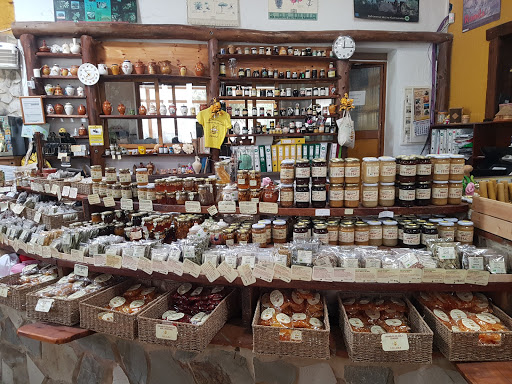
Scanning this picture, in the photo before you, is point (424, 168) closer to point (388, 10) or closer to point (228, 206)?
point (228, 206)

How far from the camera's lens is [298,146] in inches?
221

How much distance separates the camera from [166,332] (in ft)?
5.66

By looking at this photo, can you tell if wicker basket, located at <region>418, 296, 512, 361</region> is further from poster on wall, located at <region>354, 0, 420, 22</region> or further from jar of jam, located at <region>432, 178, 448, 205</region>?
poster on wall, located at <region>354, 0, 420, 22</region>

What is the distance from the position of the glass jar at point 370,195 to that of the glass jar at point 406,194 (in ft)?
0.48

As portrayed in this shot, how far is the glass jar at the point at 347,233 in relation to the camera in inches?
82.0

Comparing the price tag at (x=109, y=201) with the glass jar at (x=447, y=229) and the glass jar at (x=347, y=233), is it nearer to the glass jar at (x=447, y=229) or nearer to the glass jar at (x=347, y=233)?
the glass jar at (x=347, y=233)

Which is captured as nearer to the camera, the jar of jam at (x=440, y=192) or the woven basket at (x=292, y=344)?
the woven basket at (x=292, y=344)

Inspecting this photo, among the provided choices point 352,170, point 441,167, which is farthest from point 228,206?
point 441,167

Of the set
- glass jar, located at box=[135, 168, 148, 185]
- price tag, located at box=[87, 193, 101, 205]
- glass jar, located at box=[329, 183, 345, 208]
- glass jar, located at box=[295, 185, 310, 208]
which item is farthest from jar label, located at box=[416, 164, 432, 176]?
price tag, located at box=[87, 193, 101, 205]

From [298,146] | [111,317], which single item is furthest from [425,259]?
[298,146]

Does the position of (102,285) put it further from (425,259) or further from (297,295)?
A: (425,259)

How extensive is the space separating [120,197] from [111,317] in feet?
3.20

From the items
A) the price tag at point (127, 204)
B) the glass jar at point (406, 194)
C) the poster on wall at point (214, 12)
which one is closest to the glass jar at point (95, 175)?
the price tag at point (127, 204)

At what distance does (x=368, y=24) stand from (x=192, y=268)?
18.5 ft
